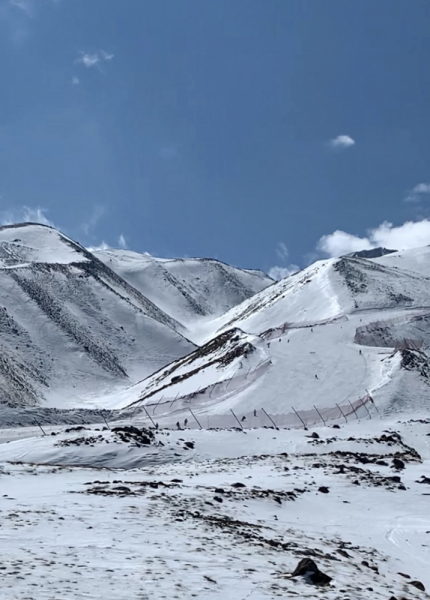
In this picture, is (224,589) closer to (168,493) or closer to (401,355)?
(168,493)

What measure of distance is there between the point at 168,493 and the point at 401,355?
4233 cm

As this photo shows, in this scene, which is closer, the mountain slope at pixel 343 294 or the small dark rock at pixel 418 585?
the small dark rock at pixel 418 585

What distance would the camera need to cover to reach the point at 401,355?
181ft

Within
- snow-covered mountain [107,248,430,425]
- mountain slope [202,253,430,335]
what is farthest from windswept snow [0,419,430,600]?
mountain slope [202,253,430,335]

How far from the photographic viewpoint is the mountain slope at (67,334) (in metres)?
84.6

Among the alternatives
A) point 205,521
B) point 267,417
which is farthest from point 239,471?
point 267,417

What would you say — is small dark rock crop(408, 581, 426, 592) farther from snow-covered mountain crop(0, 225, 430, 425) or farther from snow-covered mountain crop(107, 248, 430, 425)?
snow-covered mountain crop(0, 225, 430, 425)

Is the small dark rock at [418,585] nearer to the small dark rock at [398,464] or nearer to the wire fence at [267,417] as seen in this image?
the small dark rock at [398,464]

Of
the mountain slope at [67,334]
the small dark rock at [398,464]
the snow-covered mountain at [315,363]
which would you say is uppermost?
the mountain slope at [67,334]

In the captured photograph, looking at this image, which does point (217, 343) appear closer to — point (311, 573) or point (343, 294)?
point (343, 294)

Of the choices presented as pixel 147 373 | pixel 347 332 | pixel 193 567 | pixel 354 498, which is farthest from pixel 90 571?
pixel 147 373

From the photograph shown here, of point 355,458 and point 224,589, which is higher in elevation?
point 224,589

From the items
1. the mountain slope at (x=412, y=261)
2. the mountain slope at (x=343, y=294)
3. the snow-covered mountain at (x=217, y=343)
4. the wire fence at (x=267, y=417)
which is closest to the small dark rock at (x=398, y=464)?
the wire fence at (x=267, y=417)

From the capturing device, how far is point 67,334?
102188 mm
